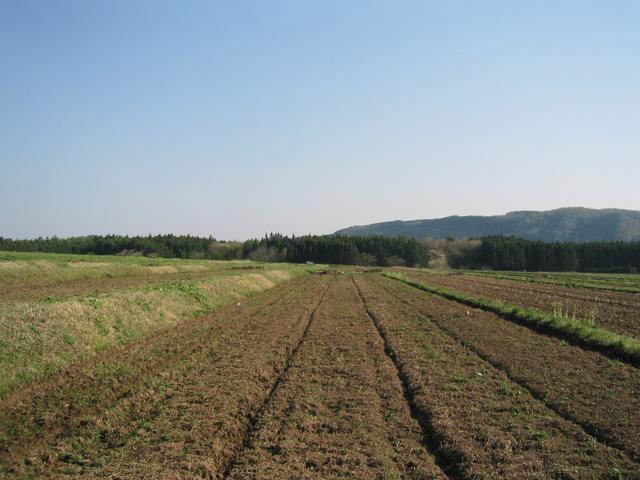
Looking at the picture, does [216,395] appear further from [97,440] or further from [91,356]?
[91,356]

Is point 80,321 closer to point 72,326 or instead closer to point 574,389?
point 72,326

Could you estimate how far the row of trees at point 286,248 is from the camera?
441 ft

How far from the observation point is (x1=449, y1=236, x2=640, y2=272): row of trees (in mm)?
124875

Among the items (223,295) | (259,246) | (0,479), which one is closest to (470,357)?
(0,479)

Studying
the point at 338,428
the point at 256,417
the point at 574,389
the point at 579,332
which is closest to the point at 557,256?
the point at 579,332

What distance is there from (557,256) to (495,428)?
13334cm

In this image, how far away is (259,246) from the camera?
154625mm

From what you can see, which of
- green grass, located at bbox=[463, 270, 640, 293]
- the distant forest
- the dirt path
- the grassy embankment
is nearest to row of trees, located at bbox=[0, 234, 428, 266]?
the distant forest

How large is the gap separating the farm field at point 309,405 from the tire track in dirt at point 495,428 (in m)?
0.04

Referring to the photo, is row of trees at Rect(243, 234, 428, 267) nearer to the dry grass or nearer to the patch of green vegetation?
the patch of green vegetation

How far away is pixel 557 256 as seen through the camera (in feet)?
419

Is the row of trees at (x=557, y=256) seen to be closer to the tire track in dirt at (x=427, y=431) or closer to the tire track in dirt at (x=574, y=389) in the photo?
the tire track in dirt at (x=574, y=389)

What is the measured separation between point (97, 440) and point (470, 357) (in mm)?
10496

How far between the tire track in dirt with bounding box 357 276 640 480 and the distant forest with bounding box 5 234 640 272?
410 ft
